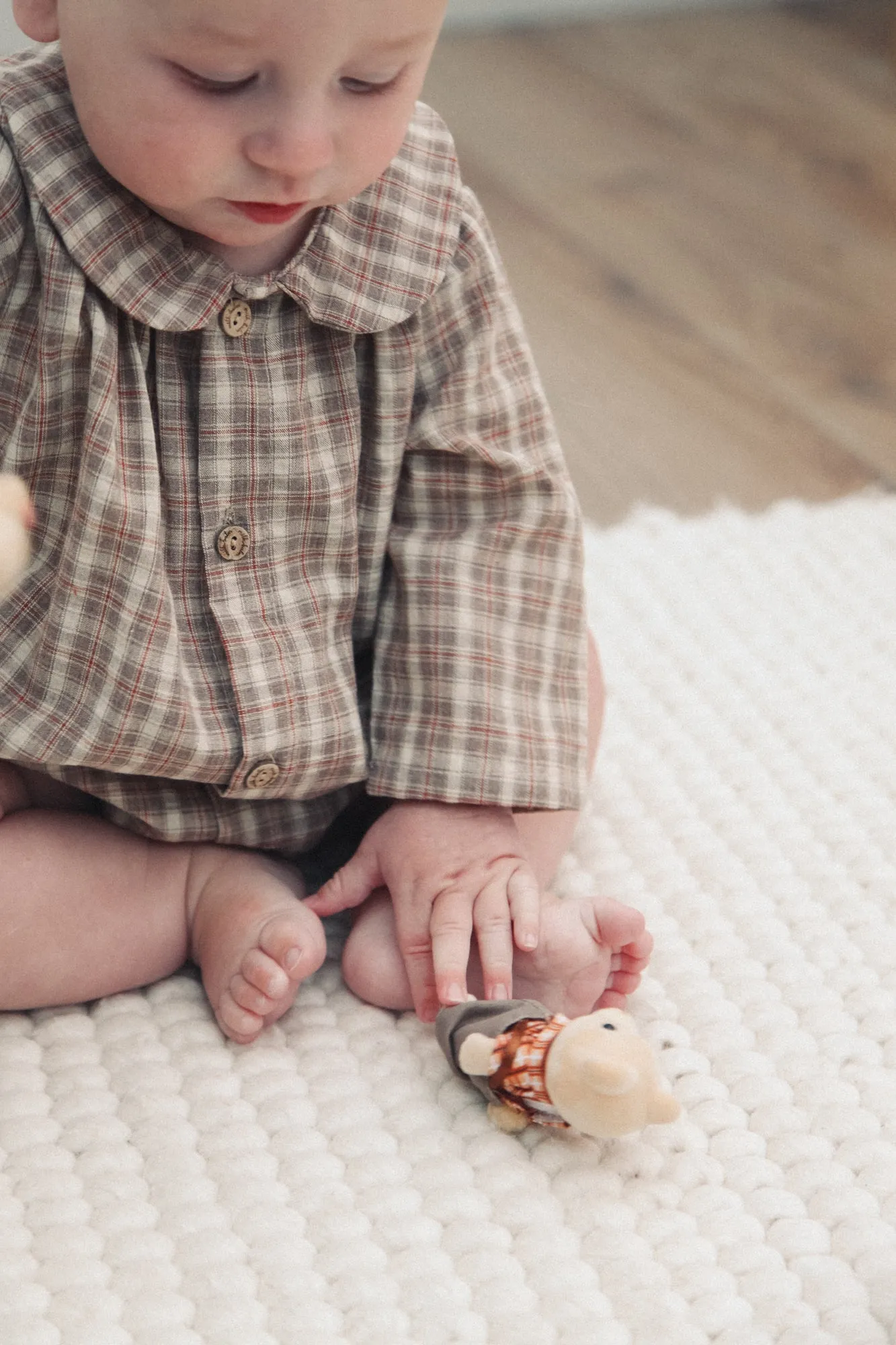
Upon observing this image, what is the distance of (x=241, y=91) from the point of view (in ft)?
1.81

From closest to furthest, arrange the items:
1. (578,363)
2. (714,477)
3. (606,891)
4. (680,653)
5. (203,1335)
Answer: (203,1335), (606,891), (680,653), (714,477), (578,363)

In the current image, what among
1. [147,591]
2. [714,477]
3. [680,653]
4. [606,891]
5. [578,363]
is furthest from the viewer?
[578,363]

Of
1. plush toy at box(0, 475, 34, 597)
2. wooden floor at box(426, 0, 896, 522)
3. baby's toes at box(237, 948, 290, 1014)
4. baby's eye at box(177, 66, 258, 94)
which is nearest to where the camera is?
plush toy at box(0, 475, 34, 597)

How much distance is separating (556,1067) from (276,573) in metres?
0.24

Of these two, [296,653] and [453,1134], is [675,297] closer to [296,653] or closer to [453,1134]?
[296,653]

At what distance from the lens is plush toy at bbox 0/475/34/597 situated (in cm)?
44

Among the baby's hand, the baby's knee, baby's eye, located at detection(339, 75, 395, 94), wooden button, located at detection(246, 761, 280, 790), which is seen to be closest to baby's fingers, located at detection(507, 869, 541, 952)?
the baby's hand

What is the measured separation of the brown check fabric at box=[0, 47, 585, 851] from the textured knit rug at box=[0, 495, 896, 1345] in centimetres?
10

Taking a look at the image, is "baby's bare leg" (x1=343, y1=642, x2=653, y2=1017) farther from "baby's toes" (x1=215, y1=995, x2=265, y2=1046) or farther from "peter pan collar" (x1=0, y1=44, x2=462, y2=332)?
"peter pan collar" (x1=0, y1=44, x2=462, y2=332)

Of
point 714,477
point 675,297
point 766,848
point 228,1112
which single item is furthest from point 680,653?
point 675,297

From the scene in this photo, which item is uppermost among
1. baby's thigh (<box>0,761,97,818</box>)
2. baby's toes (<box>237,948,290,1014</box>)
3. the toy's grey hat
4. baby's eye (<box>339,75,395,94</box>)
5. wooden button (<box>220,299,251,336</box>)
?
baby's eye (<box>339,75,395,94</box>)

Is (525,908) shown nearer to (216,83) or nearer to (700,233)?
(216,83)

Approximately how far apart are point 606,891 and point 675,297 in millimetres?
841

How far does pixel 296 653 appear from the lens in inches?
27.6
